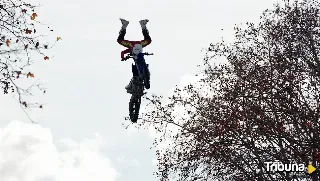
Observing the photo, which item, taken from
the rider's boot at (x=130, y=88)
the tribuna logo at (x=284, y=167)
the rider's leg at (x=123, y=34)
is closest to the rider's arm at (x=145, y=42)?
the rider's leg at (x=123, y=34)

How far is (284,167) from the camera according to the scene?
1346 centimetres

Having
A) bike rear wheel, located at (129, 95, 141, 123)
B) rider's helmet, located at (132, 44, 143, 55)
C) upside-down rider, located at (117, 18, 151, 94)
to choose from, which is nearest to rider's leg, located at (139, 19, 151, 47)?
upside-down rider, located at (117, 18, 151, 94)

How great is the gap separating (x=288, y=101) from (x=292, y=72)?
1.23 metres

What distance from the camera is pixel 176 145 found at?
17.2 metres

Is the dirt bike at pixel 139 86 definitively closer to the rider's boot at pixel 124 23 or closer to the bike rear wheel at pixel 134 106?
the bike rear wheel at pixel 134 106

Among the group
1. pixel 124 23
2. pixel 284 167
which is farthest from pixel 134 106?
pixel 284 167

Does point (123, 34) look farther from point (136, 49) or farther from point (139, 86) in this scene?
point (139, 86)

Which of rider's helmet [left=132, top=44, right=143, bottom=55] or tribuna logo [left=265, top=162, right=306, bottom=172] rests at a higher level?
tribuna logo [left=265, top=162, right=306, bottom=172]

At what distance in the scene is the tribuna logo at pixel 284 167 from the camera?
12953 mm

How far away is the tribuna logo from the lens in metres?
13.0

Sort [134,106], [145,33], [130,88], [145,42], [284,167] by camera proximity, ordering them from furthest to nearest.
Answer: [284,167], [134,106], [130,88], [145,33], [145,42]

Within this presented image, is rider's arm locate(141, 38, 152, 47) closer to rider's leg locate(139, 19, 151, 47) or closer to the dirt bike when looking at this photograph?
rider's leg locate(139, 19, 151, 47)

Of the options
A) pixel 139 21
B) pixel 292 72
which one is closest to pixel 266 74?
pixel 292 72

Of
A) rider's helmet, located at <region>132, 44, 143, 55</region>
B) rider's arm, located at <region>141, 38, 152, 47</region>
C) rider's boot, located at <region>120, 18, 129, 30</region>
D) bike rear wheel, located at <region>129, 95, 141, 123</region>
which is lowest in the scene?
bike rear wheel, located at <region>129, 95, 141, 123</region>
